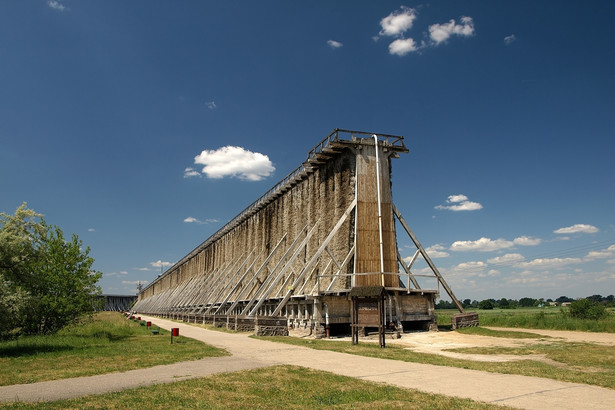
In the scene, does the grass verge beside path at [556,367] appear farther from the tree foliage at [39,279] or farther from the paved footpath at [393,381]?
the tree foliage at [39,279]

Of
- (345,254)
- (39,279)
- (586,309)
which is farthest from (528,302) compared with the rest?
(39,279)

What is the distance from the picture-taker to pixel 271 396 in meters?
8.23

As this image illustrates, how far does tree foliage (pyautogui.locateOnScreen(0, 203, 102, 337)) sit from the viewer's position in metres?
16.1

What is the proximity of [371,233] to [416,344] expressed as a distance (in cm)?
895

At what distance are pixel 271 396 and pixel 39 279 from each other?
570 inches

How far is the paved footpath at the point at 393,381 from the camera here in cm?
768

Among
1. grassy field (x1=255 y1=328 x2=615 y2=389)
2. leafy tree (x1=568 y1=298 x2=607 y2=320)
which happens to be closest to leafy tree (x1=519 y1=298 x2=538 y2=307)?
leafy tree (x1=568 y1=298 x2=607 y2=320)

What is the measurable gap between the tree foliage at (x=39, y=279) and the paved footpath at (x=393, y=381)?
23.8 feet

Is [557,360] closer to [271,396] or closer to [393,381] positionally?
[393,381]

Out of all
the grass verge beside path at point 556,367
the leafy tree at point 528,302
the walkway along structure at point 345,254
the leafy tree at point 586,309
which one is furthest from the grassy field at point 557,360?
the leafy tree at point 528,302

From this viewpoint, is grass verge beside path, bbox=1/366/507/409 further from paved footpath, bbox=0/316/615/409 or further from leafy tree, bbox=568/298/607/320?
leafy tree, bbox=568/298/607/320

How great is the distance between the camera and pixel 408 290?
79.3ft

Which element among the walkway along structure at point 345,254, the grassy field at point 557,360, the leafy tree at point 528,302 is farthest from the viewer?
the leafy tree at point 528,302

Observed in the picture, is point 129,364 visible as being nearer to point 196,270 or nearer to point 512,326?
point 512,326
